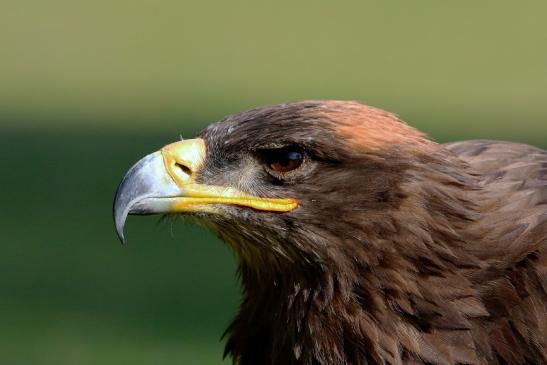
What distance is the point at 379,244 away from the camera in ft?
13.8

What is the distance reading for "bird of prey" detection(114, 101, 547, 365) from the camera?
4.20 meters

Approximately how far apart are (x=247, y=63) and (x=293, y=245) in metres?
8.84

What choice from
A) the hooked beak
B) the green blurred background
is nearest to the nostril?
the hooked beak

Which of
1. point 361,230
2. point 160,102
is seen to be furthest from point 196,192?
point 160,102

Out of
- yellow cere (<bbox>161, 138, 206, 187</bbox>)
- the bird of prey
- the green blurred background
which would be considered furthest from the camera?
the green blurred background

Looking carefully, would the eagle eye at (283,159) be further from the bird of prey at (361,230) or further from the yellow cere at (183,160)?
the yellow cere at (183,160)

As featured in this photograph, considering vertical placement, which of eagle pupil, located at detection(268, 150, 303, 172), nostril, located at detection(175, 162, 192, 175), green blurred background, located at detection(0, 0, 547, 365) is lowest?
green blurred background, located at detection(0, 0, 547, 365)

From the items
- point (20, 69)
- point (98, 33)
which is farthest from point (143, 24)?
point (20, 69)

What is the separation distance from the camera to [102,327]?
25.9 feet

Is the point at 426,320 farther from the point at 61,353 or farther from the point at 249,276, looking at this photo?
the point at 61,353

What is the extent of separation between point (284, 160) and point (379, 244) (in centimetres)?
42

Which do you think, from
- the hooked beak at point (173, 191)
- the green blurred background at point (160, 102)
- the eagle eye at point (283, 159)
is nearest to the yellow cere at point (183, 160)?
the hooked beak at point (173, 191)

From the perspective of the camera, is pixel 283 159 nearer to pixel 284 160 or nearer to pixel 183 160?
pixel 284 160

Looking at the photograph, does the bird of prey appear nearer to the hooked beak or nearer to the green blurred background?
the hooked beak
